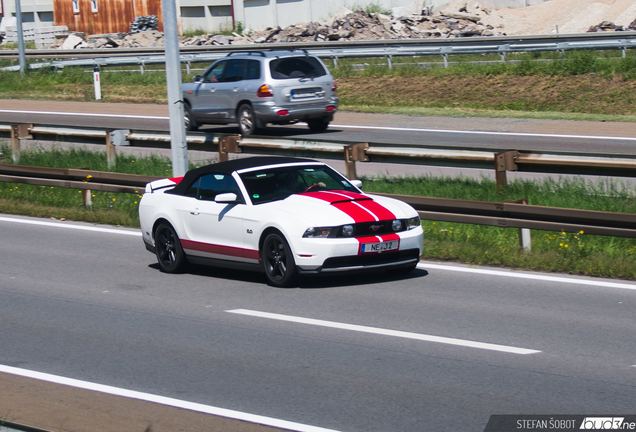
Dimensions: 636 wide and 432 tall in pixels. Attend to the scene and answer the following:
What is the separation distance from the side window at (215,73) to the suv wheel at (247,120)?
1.22 m

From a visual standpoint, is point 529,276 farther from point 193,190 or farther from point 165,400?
point 165,400

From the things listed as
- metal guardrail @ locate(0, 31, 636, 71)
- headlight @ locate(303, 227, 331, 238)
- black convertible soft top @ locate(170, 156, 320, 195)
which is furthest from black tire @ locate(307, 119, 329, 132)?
headlight @ locate(303, 227, 331, 238)

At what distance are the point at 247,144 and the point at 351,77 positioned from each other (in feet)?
55.2

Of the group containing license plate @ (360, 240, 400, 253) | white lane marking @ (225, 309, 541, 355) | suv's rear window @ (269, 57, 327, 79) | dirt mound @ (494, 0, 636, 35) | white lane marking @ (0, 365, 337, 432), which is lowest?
white lane marking @ (225, 309, 541, 355)

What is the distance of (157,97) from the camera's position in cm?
3278

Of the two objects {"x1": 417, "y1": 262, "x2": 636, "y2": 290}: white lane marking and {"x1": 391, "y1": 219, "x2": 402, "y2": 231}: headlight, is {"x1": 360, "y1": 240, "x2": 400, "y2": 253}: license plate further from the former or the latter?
{"x1": 417, "y1": 262, "x2": 636, "y2": 290}: white lane marking

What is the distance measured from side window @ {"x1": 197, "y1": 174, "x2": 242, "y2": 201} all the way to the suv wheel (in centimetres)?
1117

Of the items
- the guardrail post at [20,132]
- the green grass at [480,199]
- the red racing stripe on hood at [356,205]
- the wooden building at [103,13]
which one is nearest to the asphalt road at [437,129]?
the green grass at [480,199]

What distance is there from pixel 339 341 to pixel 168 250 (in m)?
3.87

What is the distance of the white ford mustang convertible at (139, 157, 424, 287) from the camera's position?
9312mm

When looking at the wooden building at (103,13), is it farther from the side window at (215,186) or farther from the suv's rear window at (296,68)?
the side window at (215,186)

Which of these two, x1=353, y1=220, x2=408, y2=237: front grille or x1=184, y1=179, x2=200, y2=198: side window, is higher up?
x1=184, y1=179, x2=200, y2=198: side window

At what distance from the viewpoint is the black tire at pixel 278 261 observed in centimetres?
943

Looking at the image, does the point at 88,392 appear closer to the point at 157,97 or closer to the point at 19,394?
the point at 19,394
